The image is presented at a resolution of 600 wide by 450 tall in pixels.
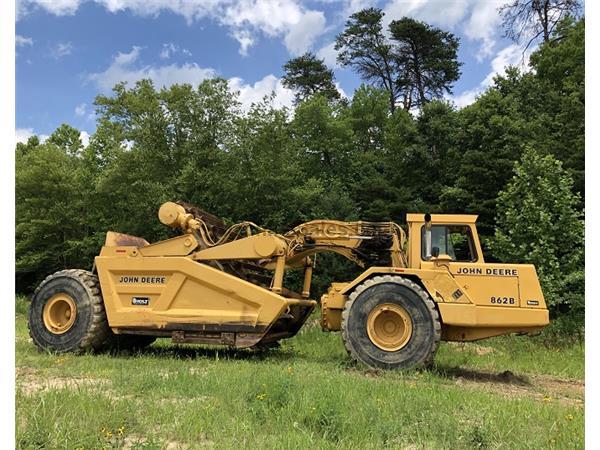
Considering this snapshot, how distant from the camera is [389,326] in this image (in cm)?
884

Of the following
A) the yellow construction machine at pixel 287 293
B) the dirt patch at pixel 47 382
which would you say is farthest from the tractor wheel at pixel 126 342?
the dirt patch at pixel 47 382

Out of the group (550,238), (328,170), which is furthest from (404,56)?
(550,238)

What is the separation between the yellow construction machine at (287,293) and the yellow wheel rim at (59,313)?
0.06ft

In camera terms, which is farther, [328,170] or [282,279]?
[328,170]

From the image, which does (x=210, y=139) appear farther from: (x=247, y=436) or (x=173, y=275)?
(x=247, y=436)

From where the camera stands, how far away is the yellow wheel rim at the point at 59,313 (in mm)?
9953

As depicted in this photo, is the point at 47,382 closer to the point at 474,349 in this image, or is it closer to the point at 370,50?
the point at 474,349

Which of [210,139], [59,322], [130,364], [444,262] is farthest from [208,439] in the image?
[210,139]

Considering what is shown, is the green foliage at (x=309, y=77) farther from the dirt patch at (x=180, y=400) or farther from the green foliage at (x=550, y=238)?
the dirt patch at (x=180, y=400)

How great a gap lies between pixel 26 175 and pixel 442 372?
1068 inches

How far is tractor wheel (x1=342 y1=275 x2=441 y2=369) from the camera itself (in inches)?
332

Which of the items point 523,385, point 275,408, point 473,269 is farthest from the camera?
point 473,269

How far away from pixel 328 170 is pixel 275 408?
25840 mm

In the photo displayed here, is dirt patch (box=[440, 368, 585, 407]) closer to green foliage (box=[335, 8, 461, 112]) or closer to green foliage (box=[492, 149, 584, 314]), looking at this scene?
green foliage (box=[492, 149, 584, 314])
